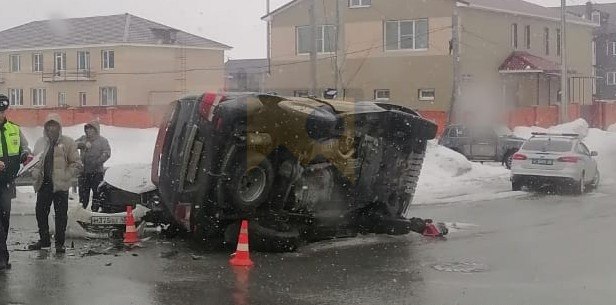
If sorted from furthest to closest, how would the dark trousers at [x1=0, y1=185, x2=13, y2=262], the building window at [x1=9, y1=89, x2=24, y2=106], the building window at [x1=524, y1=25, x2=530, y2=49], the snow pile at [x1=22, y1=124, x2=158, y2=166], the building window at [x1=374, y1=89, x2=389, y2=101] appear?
1. the building window at [x1=9, y1=89, x2=24, y2=106]
2. the building window at [x1=524, y1=25, x2=530, y2=49]
3. the building window at [x1=374, y1=89, x2=389, y2=101]
4. the snow pile at [x1=22, y1=124, x2=158, y2=166]
5. the dark trousers at [x1=0, y1=185, x2=13, y2=262]

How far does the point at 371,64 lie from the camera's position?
132 feet

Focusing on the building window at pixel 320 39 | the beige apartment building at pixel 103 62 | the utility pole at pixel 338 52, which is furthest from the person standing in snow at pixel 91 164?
the beige apartment building at pixel 103 62

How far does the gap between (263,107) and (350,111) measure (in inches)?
51.5

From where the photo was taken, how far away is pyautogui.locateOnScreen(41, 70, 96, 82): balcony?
5253cm

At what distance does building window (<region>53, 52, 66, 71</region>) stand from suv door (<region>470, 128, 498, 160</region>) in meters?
32.9

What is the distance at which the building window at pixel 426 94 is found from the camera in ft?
129

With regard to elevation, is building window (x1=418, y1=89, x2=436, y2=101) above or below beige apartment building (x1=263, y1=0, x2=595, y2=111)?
below

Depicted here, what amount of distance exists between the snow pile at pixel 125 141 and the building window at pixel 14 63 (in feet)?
76.4

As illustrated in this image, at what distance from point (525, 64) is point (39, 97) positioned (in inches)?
1261

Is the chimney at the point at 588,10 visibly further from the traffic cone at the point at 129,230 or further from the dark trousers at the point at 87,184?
the traffic cone at the point at 129,230

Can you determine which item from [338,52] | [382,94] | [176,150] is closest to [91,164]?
[176,150]

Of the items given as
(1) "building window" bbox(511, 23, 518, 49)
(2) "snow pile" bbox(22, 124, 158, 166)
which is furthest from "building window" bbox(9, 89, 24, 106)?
(1) "building window" bbox(511, 23, 518, 49)

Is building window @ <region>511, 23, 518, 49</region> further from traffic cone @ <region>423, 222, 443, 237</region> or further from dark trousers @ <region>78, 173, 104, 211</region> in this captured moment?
dark trousers @ <region>78, 173, 104, 211</region>

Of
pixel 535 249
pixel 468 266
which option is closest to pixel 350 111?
pixel 468 266
